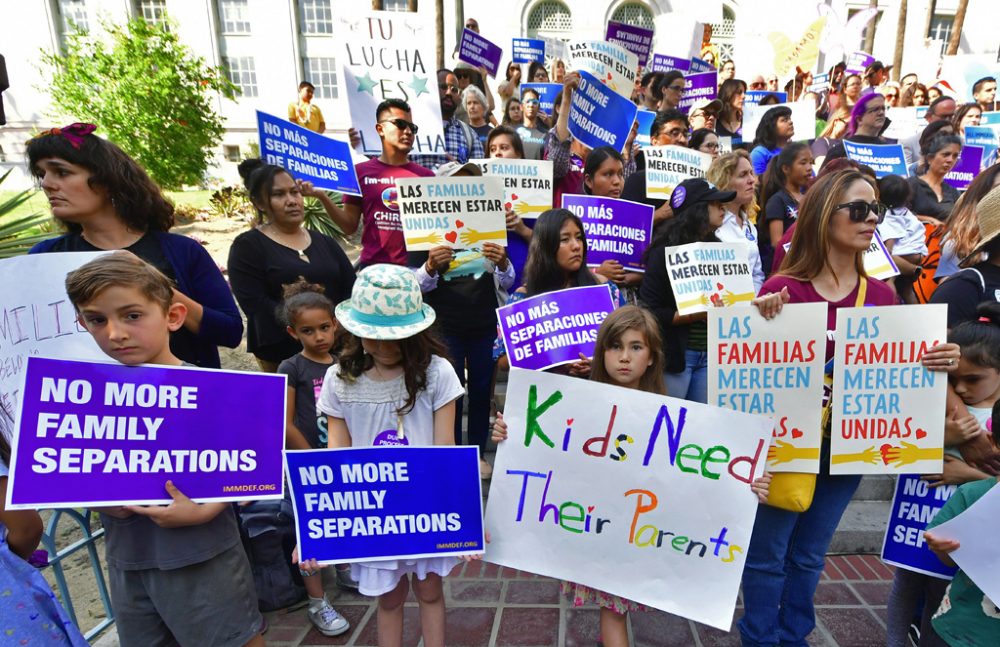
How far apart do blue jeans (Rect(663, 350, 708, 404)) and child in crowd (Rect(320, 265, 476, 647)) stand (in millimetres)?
1474

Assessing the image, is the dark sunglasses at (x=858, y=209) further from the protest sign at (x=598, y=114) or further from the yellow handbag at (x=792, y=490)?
the protest sign at (x=598, y=114)

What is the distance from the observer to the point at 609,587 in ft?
6.84

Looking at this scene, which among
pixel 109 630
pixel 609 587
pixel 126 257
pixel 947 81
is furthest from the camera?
pixel 947 81

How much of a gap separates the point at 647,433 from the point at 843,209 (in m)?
1.18

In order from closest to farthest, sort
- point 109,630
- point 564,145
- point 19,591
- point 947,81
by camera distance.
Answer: point 19,591
point 109,630
point 564,145
point 947,81

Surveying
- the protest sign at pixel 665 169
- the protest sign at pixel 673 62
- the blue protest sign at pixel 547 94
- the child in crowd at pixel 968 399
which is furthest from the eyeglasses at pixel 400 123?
the protest sign at pixel 673 62

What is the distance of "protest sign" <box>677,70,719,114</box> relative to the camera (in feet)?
22.0

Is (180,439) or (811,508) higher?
(180,439)

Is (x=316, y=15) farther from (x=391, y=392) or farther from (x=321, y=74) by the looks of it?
(x=391, y=392)

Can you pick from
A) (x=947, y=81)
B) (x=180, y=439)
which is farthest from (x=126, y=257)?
(x=947, y=81)

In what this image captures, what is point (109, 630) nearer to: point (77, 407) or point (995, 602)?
point (77, 407)

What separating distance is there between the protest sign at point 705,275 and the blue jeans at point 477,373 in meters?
1.23

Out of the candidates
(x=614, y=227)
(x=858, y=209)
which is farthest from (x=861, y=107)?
(x=858, y=209)

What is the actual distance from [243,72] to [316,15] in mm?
3862
